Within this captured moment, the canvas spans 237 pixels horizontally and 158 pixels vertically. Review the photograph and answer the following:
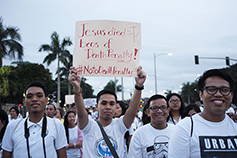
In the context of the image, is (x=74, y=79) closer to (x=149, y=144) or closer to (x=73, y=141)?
(x=149, y=144)

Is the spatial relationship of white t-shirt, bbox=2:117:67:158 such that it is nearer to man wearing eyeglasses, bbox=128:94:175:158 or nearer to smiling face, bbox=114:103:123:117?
man wearing eyeglasses, bbox=128:94:175:158

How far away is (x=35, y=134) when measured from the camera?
10.2ft

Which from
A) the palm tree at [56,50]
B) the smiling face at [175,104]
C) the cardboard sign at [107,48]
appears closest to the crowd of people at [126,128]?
the cardboard sign at [107,48]

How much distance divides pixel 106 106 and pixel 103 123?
0.24 meters

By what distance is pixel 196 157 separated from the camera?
7.04 ft

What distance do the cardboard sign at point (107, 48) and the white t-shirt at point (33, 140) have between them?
0.96 meters

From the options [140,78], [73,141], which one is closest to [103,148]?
[140,78]

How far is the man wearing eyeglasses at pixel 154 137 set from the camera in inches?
127

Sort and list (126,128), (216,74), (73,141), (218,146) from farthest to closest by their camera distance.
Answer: (73,141) < (126,128) < (216,74) < (218,146)

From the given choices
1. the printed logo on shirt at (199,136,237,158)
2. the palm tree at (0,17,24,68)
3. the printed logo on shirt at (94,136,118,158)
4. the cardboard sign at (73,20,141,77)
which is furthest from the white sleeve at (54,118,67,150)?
the palm tree at (0,17,24,68)

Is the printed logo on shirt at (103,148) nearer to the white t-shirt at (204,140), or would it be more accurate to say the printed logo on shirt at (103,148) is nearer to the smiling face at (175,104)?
the white t-shirt at (204,140)

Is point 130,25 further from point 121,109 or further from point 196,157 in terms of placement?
point 121,109

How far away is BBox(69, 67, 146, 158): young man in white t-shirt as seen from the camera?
3098mm

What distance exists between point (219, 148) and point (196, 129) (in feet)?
0.81
